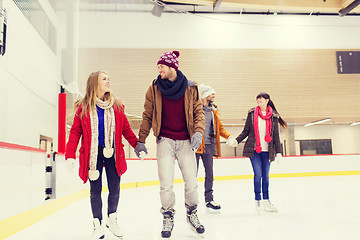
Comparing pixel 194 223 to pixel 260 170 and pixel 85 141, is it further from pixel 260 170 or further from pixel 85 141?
pixel 260 170

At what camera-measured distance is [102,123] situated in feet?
6.86

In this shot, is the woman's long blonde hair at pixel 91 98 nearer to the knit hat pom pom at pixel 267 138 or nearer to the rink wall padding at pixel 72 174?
the rink wall padding at pixel 72 174

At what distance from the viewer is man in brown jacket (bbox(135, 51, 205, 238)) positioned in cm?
207

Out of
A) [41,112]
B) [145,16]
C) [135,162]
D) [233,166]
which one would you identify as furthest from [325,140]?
[41,112]

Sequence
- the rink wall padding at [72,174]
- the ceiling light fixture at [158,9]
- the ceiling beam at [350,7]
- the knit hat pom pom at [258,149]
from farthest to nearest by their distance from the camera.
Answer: the ceiling light fixture at [158,9] < the ceiling beam at [350,7] < the knit hat pom pom at [258,149] < the rink wall padding at [72,174]

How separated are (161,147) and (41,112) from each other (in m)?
4.74

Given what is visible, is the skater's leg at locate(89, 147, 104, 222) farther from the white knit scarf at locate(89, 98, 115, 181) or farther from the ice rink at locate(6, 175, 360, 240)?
the ice rink at locate(6, 175, 360, 240)

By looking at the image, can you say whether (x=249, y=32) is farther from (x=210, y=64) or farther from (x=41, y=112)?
(x=41, y=112)

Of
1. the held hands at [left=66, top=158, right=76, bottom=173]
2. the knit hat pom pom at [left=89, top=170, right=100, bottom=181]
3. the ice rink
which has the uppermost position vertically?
the held hands at [left=66, top=158, right=76, bottom=173]

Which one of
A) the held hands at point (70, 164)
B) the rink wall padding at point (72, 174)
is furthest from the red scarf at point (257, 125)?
the rink wall padding at point (72, 174)

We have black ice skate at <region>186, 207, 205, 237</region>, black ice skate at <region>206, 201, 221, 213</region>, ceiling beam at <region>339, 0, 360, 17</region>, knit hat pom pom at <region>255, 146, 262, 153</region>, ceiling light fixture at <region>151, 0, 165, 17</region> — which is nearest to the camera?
black ice skate at <region>186, 207, 205, 237</region>

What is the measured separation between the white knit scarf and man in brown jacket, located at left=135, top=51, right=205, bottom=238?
0.61ft

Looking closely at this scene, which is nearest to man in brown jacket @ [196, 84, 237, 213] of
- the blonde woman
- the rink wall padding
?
the blonde woman

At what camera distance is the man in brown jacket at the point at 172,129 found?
2.07 m
